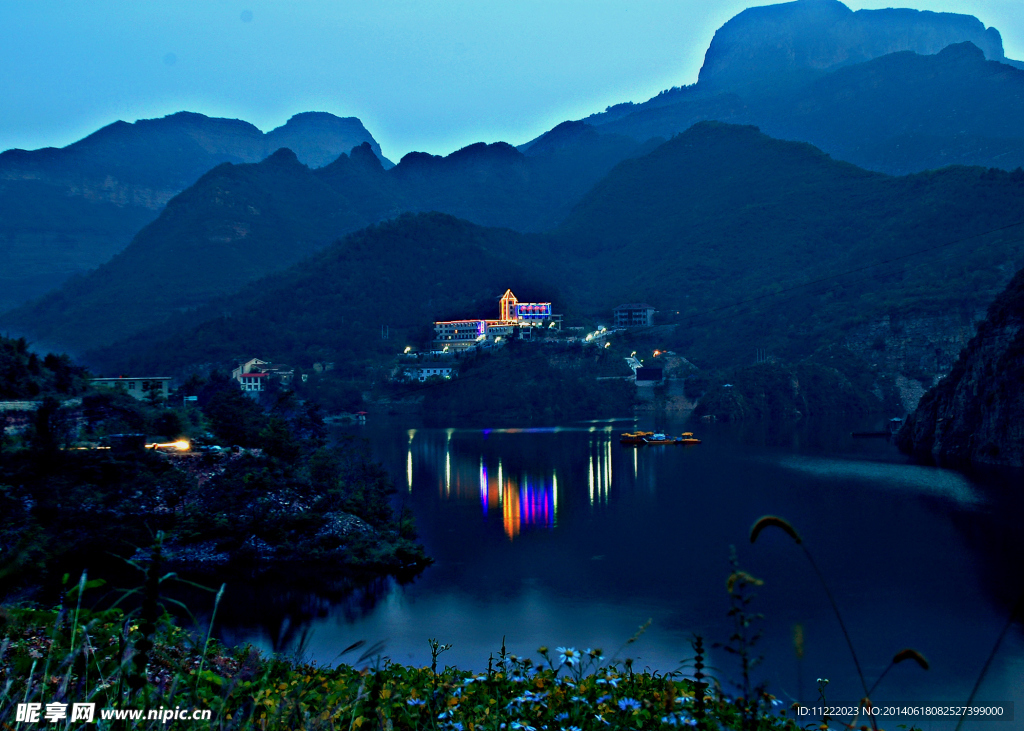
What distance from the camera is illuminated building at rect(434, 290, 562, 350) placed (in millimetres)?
56594

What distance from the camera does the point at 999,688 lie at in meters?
9.41

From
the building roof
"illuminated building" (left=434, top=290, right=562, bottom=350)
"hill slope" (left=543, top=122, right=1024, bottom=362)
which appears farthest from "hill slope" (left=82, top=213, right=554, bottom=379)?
"hill slope" (left=543, top=122, right=1024, bottom=362)

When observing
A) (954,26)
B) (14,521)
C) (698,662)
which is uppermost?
(954,26)

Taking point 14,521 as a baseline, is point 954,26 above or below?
above

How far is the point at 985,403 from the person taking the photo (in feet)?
94.6

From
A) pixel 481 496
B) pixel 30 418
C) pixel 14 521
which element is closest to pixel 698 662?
pixel 14 521

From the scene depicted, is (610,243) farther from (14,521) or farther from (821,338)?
(14,521)

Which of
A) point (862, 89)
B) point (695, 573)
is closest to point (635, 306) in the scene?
point (695, 573)

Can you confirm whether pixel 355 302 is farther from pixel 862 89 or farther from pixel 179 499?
pixel 862 89

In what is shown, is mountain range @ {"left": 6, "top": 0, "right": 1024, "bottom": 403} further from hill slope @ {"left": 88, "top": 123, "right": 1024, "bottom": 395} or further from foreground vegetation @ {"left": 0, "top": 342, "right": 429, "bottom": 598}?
foreground vegetation @ {"left": 0, "top": 342, "right": 429, "bottom": 598}

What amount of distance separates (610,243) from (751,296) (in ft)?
97.2

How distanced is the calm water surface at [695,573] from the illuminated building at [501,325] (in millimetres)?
27759

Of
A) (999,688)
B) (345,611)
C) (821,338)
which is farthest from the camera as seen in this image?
(821,338)

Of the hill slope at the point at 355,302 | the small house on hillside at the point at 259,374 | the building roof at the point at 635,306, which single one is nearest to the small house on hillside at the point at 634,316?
the building roof at the point at 635,306
